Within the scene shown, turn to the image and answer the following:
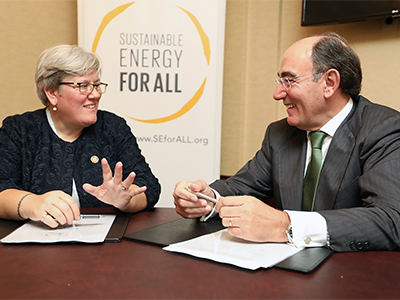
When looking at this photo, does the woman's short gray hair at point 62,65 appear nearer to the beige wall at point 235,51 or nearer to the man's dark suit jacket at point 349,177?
the man's dark suit jacket at point 349,177

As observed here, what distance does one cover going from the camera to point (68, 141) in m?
2.10

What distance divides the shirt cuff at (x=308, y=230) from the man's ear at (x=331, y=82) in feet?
2.25

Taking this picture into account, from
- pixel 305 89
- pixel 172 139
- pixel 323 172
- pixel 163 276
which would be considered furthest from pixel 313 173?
pixel 172 139

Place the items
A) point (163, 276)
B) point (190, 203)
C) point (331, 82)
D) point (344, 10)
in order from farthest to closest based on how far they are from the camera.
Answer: point (344, 10)
point (331, 82)
point (190, 203)
point (163, 276)

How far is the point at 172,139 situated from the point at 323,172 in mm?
1918

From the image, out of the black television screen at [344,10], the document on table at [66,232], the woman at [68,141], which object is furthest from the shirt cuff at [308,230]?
the black television screen at [344,10]

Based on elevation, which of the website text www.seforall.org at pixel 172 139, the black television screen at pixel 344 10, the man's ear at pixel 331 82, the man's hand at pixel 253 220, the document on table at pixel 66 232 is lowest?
the website text www.seforall.org at pixel 172 139

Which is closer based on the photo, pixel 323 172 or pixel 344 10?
pixel 323 172

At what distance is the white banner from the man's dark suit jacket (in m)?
1.39

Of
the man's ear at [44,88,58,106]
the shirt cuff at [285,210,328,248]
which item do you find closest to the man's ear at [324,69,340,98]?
the shirt cuff at [285,210,328,248]

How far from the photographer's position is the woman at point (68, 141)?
6.40 feet

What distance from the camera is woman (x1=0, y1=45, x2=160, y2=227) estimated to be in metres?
1.95

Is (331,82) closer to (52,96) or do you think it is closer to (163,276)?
(163,276)

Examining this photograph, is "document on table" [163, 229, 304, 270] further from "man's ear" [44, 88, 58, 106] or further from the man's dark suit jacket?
"man's ear" [44, 88, 58, 106]
